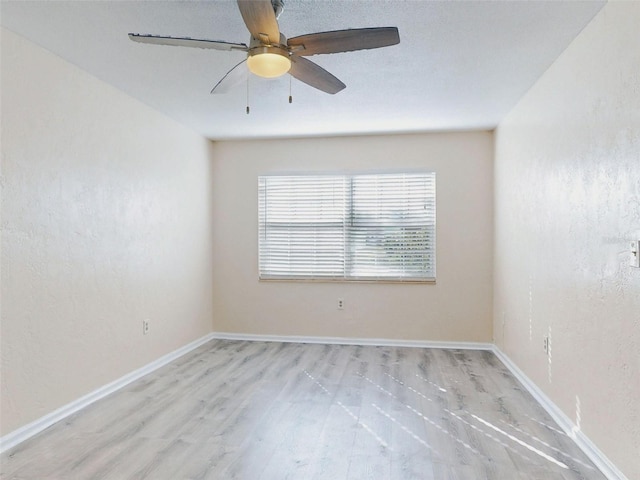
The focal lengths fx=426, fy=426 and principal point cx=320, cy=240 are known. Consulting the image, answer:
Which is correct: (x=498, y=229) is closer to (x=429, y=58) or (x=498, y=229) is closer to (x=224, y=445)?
(x=429, y=58)

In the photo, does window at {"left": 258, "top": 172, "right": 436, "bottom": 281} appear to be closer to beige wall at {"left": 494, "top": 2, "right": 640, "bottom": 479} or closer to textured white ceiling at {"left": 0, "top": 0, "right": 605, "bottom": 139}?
textured white ceiling at {"left": 0, "top": 0, "right": 605, "bottom": 139}

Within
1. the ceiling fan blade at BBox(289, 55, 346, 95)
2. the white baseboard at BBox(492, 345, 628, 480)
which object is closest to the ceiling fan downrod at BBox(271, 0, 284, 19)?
the ceiling fan blade at BBox(289, 55, 346, 95)

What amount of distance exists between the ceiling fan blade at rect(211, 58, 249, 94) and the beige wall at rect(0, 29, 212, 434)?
3.84 ft

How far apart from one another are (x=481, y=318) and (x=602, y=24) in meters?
3.15

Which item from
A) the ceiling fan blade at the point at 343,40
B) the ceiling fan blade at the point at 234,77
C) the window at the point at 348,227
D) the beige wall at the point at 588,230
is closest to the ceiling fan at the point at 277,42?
the ceiling fan blade at the point at 343,40

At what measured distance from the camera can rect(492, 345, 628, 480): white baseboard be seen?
6.88 ft

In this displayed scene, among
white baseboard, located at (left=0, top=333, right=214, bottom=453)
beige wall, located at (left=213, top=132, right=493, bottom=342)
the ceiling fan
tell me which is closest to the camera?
the ceiling fan

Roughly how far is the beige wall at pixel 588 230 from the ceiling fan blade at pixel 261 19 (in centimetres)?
159

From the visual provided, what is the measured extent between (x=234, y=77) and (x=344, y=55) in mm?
801

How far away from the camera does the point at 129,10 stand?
7.29 ft

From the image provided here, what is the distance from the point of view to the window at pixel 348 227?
15.6 feet

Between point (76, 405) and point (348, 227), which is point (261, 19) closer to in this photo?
point (76, 405)

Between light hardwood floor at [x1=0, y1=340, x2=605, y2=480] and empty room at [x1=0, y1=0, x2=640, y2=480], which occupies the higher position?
empty room at [x1=0, y1=0, x2=640, y2=480]

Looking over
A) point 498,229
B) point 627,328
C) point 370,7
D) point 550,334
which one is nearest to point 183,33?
point 370,7
